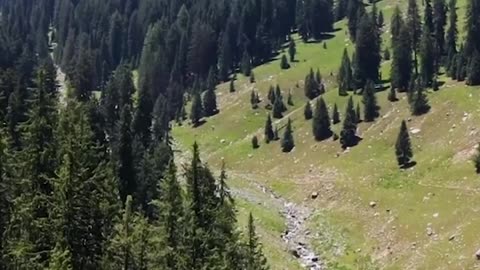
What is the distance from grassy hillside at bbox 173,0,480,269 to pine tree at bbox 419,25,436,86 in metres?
2.94

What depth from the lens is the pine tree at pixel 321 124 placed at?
103 metres

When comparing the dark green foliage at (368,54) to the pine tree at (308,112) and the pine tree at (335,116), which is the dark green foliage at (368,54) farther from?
the pine tree at (335,116)

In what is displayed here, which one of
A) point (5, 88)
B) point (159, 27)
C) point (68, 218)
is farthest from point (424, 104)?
point (159, 27)

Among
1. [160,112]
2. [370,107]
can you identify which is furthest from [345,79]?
[160,112]

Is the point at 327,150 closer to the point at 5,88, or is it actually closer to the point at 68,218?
the point at 5,88

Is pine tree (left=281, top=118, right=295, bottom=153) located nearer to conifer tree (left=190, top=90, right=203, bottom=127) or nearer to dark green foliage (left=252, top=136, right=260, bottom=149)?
dark green foliage (left=252, top=136, right=260, bottom=149)

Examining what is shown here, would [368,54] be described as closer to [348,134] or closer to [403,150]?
[348,134]

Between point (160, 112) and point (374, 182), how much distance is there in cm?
5897

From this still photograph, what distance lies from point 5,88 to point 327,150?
46.2 meters

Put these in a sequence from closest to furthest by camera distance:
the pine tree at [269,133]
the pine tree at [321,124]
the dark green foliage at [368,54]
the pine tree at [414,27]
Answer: the pine tree at [321,124] < the pine tree at [269,133] < the pine tree at [414,27] < the dark green foliage at [368,54]

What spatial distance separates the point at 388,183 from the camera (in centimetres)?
8031

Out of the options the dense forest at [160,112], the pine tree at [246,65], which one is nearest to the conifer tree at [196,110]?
the dense forest at [160,112]

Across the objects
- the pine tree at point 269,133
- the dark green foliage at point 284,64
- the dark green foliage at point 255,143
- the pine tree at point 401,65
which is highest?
the pine tree at point 401,65

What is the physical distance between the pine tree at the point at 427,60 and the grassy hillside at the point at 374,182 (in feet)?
9.64
